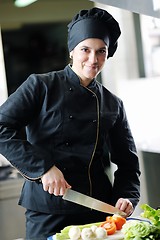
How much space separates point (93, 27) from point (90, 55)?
2.9 inches

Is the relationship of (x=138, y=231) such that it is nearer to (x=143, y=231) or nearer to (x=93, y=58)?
(x=143, y=231)

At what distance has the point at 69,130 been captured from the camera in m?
1.00

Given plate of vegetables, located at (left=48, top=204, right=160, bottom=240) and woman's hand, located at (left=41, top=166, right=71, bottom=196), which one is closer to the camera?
plate of vegetables, located at (left=48, top=204, right=160, bottom=240)

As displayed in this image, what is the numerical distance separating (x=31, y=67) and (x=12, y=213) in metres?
0.67

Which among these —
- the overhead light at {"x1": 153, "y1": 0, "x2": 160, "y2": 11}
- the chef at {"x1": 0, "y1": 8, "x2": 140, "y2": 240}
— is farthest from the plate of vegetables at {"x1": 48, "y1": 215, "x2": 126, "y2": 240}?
the overhead light at {"x1": 153, "y1": 0, "x2": 160, "y2": 11}

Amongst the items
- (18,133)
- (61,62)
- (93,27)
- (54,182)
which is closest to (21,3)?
(61,62)

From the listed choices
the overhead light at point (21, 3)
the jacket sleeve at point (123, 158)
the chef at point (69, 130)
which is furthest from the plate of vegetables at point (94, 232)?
the overhead light at point (21, 3)

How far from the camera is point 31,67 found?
5.83 ft

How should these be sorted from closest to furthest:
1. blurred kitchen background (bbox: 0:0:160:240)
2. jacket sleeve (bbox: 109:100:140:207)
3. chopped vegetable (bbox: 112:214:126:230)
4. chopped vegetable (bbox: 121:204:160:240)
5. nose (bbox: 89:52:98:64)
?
1. chopped vegetable (bbox: 121:204:160:240)
2. chopped vegetable (bbox: 112:214:126:230)
3. nose (bbox: 89:52:98:64)
4. jacket sleeve (bbox: 109:100:140:207)
5. blurred kitchen background (bbox: 0:0:160:240)

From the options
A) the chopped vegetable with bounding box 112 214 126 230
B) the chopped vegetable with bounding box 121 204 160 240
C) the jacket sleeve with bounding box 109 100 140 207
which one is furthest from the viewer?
the jacket sleeve with bounding box 109 100 140 207

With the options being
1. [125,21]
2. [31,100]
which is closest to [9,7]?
[125,21]

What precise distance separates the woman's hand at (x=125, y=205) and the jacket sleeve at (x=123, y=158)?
0.08 m

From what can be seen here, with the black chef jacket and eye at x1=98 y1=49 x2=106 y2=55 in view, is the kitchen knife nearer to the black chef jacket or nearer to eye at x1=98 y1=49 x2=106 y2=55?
the black chef jacket

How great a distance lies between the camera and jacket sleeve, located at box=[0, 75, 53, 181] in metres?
0.91
